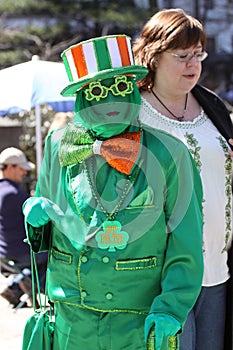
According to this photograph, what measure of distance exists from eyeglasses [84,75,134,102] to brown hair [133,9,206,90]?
1.88 ft

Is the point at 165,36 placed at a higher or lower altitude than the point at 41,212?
higher

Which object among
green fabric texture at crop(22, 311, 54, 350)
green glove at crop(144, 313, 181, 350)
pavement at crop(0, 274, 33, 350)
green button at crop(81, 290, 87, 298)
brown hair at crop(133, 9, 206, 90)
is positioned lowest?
pavement at crop(0, 274, 33, 350)

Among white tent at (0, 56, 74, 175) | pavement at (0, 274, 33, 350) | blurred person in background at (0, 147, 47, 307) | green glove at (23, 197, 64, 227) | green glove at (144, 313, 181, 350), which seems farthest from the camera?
white tent at (0, 56, 74, 175)

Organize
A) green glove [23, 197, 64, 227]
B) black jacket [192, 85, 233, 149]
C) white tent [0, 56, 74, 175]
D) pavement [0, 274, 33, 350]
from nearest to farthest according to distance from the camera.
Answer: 1. green glove [23, 197, 64, 227]
2. black jacket [192, 85, 233, 149]
3. pavement [0, 274, 33, 350]
4. white tent [0, 56, 74, 175]

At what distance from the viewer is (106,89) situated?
2197 mm

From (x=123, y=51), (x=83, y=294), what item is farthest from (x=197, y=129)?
(x=83, y=294)

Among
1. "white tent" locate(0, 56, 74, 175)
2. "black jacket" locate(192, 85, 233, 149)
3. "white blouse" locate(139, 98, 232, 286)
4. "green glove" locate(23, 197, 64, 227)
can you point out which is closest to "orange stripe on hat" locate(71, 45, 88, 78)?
"green glove" locate(23, 197, 64, 227)

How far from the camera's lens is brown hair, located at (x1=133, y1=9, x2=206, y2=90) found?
8.89 ft

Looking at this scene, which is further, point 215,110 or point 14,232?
point 14,232

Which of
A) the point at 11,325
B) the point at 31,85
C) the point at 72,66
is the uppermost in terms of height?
the point at 72,66

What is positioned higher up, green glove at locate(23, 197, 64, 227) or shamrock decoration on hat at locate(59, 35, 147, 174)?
shamrock decoration on hat at locate(59, 35, 147, 174)

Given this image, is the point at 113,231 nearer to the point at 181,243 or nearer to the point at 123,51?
the point at 181,243

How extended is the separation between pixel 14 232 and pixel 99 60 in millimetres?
3766

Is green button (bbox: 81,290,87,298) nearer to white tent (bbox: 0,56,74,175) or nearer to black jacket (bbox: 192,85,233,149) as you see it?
black jacket (bbox: 192,85,233,149)
